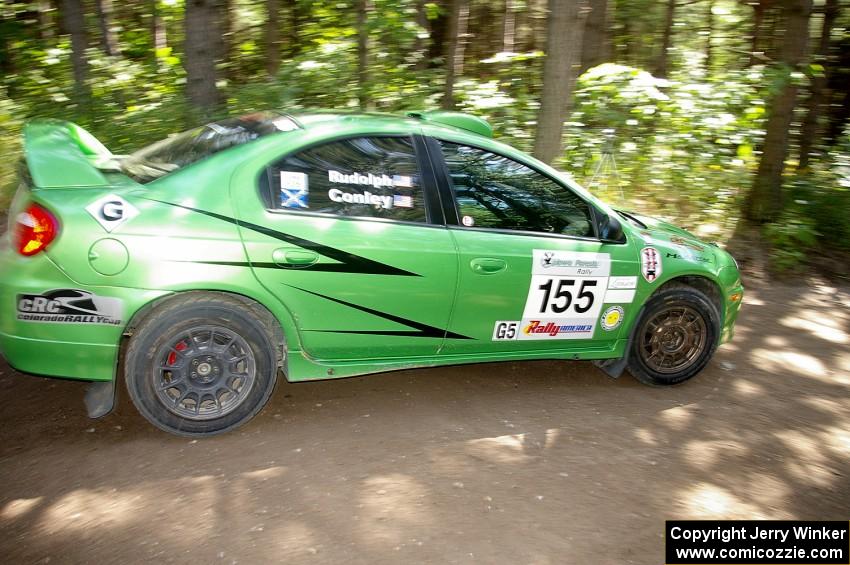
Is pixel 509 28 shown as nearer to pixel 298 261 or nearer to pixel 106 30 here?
pixel 106 30

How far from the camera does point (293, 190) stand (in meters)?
3.93

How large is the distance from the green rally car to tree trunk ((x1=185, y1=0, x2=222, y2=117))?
3748mm

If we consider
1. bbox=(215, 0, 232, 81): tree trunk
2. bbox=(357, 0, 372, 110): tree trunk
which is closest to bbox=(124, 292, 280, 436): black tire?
bbox=(357, 0, 372, 110): tree trunk

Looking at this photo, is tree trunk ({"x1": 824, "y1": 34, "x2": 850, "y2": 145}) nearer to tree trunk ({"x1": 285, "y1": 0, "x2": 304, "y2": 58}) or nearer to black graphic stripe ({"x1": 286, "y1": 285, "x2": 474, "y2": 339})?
tree trunk ({"x1": 285, "y1": 0, "x2": 304, "y2": 58})

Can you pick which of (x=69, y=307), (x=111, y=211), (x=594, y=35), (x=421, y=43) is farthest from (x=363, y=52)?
(x=69, y=307)

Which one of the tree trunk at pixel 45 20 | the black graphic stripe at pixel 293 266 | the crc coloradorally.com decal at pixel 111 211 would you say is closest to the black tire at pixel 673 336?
the black graphic stripe at pixel 293 266

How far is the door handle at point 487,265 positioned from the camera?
424 centimetres

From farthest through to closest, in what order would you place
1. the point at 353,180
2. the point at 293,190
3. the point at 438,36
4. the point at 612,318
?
the point at 438,36, the point at 612,318, the point at 353,180, the point at 293,190

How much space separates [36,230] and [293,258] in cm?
122

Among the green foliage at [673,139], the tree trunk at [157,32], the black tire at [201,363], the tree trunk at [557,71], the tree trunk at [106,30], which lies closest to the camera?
the black tire at [201,363]

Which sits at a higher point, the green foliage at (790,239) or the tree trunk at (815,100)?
the tree trunk at (815,100)

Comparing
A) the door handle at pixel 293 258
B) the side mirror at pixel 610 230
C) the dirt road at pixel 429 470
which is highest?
the door handle at pixel 293 258

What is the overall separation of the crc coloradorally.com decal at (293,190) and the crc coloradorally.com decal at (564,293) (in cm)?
141

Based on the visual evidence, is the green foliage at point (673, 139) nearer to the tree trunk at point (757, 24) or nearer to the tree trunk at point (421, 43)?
the tree trunk at point (421, 43)
